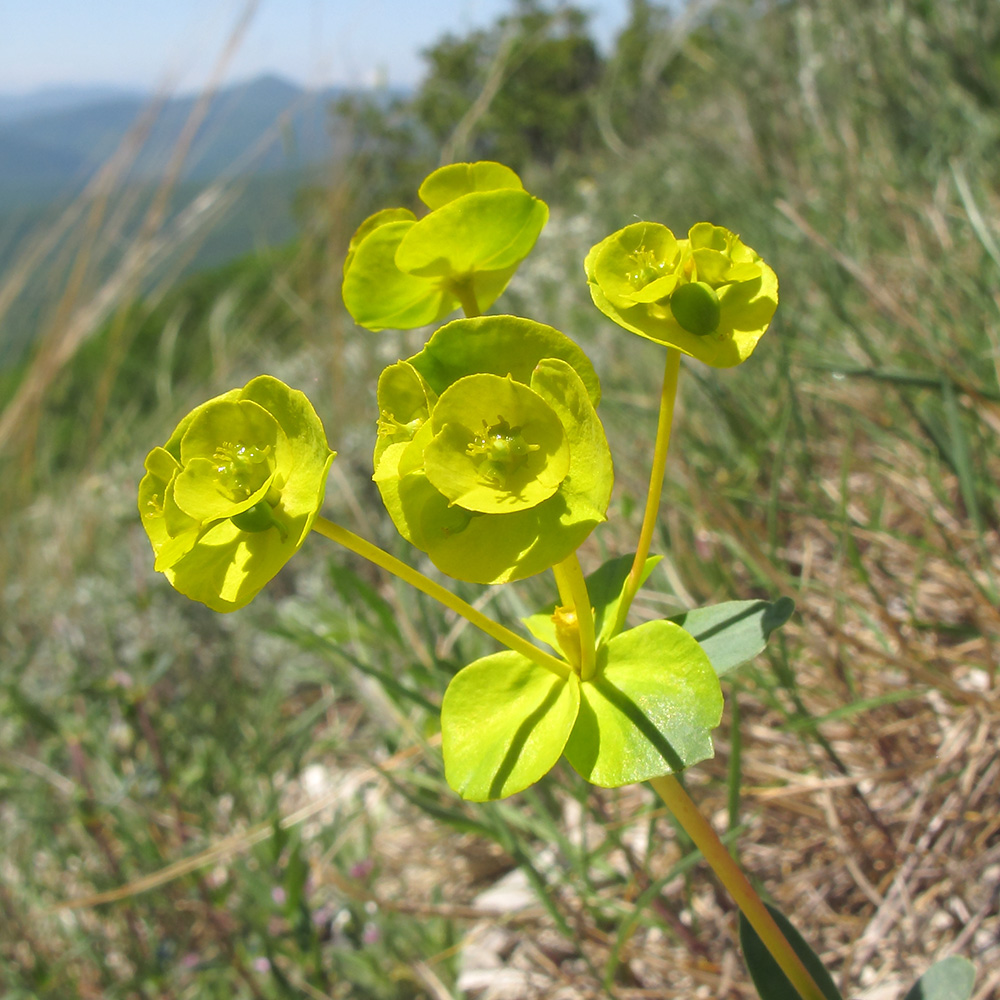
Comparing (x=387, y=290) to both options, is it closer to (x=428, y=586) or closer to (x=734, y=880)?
(x=428, y=586)

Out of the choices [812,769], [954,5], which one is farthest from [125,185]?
[812,769]

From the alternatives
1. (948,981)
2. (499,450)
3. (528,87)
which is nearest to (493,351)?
(499,450)

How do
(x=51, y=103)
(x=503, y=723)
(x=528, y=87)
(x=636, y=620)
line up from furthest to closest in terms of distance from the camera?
(x=51, y=103), (x=528, y=87), (x=636, y=620), (x=503, y=723)

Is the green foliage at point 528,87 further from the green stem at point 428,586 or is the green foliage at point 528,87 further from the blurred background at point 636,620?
the green stem at point 428,586

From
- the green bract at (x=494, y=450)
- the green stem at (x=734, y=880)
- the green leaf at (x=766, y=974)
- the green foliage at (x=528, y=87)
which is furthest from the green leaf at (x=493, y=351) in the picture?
the green foliage at (x=528, y=87)

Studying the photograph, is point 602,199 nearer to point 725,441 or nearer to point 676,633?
point 725,441

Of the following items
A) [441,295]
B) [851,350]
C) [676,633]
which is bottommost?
[851,350]

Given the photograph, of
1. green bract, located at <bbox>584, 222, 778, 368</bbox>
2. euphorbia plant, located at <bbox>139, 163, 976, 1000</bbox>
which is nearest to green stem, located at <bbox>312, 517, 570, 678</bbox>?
euphorbia plant, located at <bbox>139, 163, 976, 1000</bbox>
